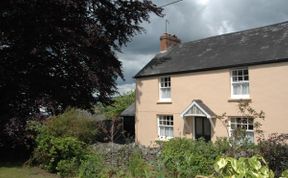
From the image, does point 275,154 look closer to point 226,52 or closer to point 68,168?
point 68,168

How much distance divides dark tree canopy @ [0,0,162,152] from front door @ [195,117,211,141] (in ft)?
22.7

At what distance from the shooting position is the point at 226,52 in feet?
86.9

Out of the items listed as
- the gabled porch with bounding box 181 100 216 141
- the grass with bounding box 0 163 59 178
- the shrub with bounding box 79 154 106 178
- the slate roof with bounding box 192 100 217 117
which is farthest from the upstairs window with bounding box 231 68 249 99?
the shrub with bounding box 79 154 106 178

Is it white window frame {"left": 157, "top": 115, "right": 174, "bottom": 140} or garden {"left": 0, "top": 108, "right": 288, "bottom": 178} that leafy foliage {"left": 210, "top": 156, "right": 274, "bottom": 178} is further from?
white window frame {"left": 157, "top": 115, "right": 174, "bottom": 140}

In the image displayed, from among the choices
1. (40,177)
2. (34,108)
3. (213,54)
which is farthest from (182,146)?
(213,54)

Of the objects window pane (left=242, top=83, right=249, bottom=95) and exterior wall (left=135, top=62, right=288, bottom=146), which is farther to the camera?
window pane (left=242, top=83, right=249, bottom=95)

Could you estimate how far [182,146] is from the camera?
13.6 metres

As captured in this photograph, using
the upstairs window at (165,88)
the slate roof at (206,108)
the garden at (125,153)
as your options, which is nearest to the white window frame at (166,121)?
the upstairs window at (165,88)

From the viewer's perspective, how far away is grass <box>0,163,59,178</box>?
15.4m

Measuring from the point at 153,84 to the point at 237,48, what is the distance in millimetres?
6768

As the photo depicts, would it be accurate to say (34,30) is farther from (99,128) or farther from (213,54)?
(213,54)

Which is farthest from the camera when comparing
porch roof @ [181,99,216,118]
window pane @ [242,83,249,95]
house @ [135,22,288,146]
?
porch roof @ [181,99,216,118]

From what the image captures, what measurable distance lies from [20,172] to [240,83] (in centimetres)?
1372

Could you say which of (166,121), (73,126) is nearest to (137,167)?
(73,126)
